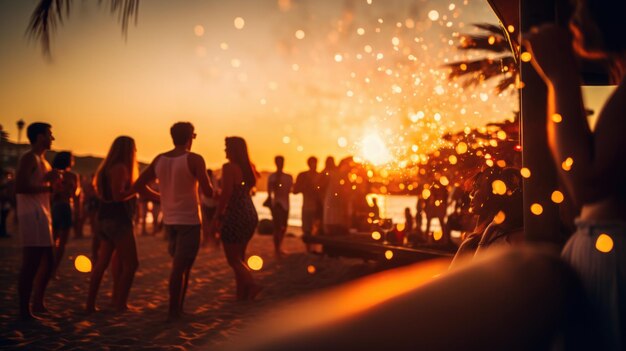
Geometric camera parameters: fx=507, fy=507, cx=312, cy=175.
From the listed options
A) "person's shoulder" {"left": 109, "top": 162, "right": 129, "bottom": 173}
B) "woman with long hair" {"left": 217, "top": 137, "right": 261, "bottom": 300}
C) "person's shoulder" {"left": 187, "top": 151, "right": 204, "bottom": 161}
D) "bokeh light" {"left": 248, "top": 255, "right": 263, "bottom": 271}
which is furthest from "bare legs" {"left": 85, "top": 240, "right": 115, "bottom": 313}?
"bokeh light" {"left": 248, "top": 255, "right": 263, "bottom": 271}

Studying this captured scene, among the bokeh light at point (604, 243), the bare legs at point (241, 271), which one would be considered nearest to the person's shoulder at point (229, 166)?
the bare legs at point (241, 271)

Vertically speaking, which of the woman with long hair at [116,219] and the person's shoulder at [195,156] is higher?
the person's shoulder at [195,156]

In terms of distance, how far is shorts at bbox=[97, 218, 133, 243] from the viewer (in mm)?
5852

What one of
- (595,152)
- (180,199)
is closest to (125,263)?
(180,199)

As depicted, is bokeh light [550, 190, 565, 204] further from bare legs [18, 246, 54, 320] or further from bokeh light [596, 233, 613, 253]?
bare legs [18, 246, 54, 320]

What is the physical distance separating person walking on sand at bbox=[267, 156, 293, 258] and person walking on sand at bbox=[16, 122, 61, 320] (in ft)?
17.5

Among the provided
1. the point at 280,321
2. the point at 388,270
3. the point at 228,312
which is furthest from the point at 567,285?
the point at 388,270

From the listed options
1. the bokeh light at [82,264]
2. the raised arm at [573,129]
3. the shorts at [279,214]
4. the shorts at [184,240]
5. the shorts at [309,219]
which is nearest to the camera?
the raised arm at [573,129]

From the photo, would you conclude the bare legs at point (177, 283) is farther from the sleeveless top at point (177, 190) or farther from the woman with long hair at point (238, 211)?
the woman with long hair at point (238, 211)

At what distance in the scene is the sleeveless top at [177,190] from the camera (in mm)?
5547

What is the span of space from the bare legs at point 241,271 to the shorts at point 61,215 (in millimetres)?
2756

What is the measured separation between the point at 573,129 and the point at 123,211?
18.2 ft

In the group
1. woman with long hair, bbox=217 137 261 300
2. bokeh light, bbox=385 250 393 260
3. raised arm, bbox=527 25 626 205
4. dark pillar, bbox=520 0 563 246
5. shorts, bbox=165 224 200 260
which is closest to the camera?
raised arm, bbox=527 25 626 205

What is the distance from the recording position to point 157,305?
6.53m
